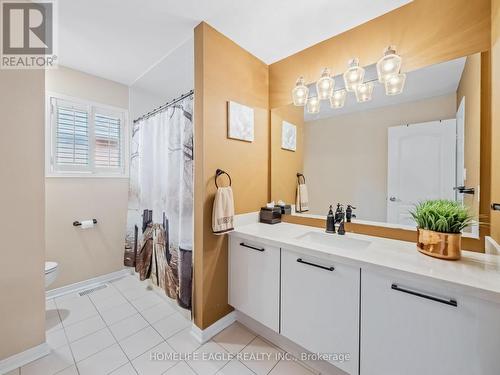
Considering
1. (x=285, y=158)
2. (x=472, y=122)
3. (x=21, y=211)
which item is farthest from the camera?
(x=285, y=158)

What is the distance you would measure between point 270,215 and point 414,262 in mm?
1129

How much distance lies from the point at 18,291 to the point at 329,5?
288cm

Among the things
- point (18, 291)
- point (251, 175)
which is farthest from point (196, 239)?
point (18, 291)

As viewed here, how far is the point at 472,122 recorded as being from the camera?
4.15 feet

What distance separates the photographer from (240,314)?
6.16 ft

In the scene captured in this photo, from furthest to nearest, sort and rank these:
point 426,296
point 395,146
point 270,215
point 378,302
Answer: point 270,215, point 395,146, point 378,302, point 426,296

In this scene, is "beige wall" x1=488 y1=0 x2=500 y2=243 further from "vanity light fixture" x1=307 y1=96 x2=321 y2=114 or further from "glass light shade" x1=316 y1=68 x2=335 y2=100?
"vanity light fixture" x1=307 y1=96 x2=321 y2=114

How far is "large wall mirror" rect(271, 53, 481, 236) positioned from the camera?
51.4 inches

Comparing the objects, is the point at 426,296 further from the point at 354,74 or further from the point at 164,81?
the point at 164,81

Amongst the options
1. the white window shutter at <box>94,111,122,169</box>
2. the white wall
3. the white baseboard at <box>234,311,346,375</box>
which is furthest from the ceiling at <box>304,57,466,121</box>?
the white window shutter at <box>94,111,122,169</box>

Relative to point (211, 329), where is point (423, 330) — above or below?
above

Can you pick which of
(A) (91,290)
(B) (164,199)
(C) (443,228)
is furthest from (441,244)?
(A) (91,290)

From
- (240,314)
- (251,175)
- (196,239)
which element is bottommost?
(240,314)

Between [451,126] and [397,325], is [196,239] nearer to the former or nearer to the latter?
[397,325]
